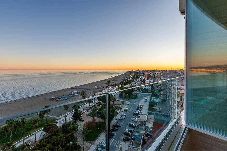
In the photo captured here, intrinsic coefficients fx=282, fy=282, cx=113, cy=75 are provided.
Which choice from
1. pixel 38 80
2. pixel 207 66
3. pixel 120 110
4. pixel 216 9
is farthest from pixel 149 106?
pixel 38 80

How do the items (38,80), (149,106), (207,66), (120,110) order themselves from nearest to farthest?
(120,110), (149,106), (207,66), (38,80)

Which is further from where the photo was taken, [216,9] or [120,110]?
[216,9]

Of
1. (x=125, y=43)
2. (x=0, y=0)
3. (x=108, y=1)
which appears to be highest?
(x=0, y=0)

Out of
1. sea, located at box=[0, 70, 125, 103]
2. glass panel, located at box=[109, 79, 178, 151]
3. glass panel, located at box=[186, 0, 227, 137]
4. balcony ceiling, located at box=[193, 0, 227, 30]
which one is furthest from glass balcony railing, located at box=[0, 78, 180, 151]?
sea, located at box=[0, 70, 125, 103]

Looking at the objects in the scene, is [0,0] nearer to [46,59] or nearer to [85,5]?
[85,5]

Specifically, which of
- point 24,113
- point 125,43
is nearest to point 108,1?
point 125,43

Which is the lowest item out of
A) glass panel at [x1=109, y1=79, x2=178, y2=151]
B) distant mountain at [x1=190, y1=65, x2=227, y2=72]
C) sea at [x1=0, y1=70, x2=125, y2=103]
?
sea at [x1=0, y1=70, x2=125, y2=103]

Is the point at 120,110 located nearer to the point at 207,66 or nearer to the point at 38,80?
the point at 207,66

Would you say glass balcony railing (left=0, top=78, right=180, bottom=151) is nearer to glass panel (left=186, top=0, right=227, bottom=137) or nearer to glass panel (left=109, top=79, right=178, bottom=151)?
glass panel (left=109, top=79, right=178, bottom=151)
